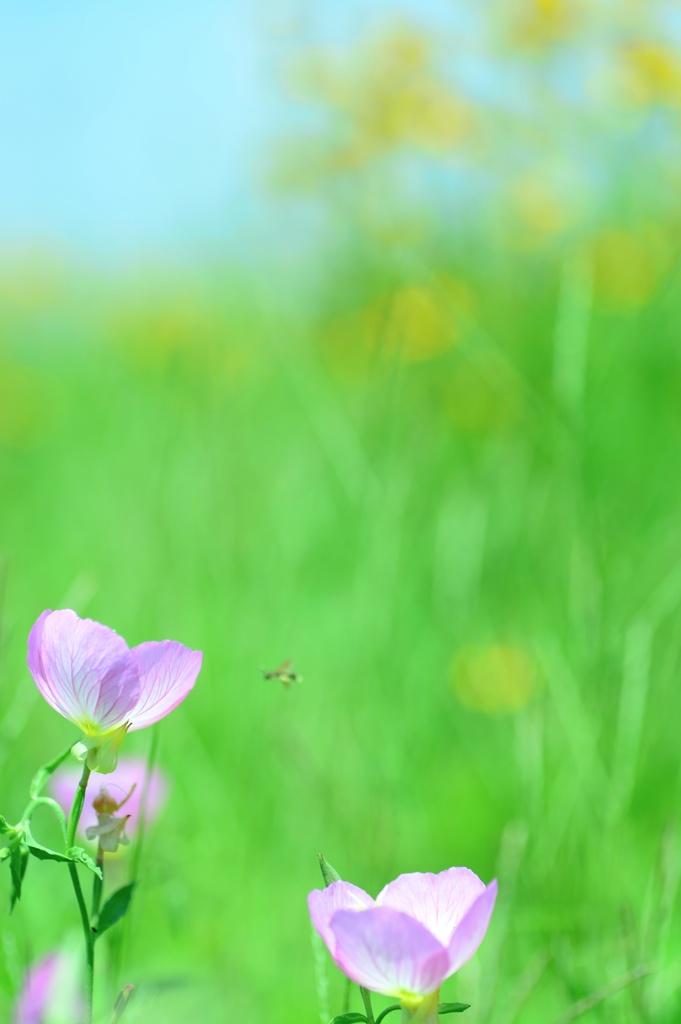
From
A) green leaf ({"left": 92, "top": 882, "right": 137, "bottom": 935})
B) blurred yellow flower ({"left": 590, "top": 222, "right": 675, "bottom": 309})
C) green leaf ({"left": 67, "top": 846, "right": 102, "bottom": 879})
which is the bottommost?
green leaf ({"left": 92, "top": 882, "right": 137, "bottom": 935})

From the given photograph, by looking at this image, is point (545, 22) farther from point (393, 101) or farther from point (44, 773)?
point (44, 773)

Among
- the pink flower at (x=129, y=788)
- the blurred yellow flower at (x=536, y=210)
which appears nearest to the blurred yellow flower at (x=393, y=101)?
the blurred yellow flower at (x=536, y=210)

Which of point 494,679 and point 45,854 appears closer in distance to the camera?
point 45,854

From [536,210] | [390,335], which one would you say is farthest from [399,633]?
[536,210]

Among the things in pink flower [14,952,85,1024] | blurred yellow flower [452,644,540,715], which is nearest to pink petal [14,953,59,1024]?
pink flower [14,952,85,1024]

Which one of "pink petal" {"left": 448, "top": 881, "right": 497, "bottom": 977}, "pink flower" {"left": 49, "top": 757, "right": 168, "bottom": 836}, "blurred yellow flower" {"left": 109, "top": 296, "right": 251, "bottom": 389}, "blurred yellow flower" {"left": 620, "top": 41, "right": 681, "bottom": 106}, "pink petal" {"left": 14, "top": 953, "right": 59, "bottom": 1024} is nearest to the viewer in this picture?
"pink petal" {"left": 448, "top": 881, "right": 497, "bottom": 977}

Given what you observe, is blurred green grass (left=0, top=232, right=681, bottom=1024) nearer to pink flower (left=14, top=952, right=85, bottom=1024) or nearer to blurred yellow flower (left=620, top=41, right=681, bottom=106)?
pink flower (left=14, top=952, right=85, bottom=1024)

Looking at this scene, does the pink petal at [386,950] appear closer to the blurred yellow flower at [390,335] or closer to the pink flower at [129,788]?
the pink flower at [129,788]
